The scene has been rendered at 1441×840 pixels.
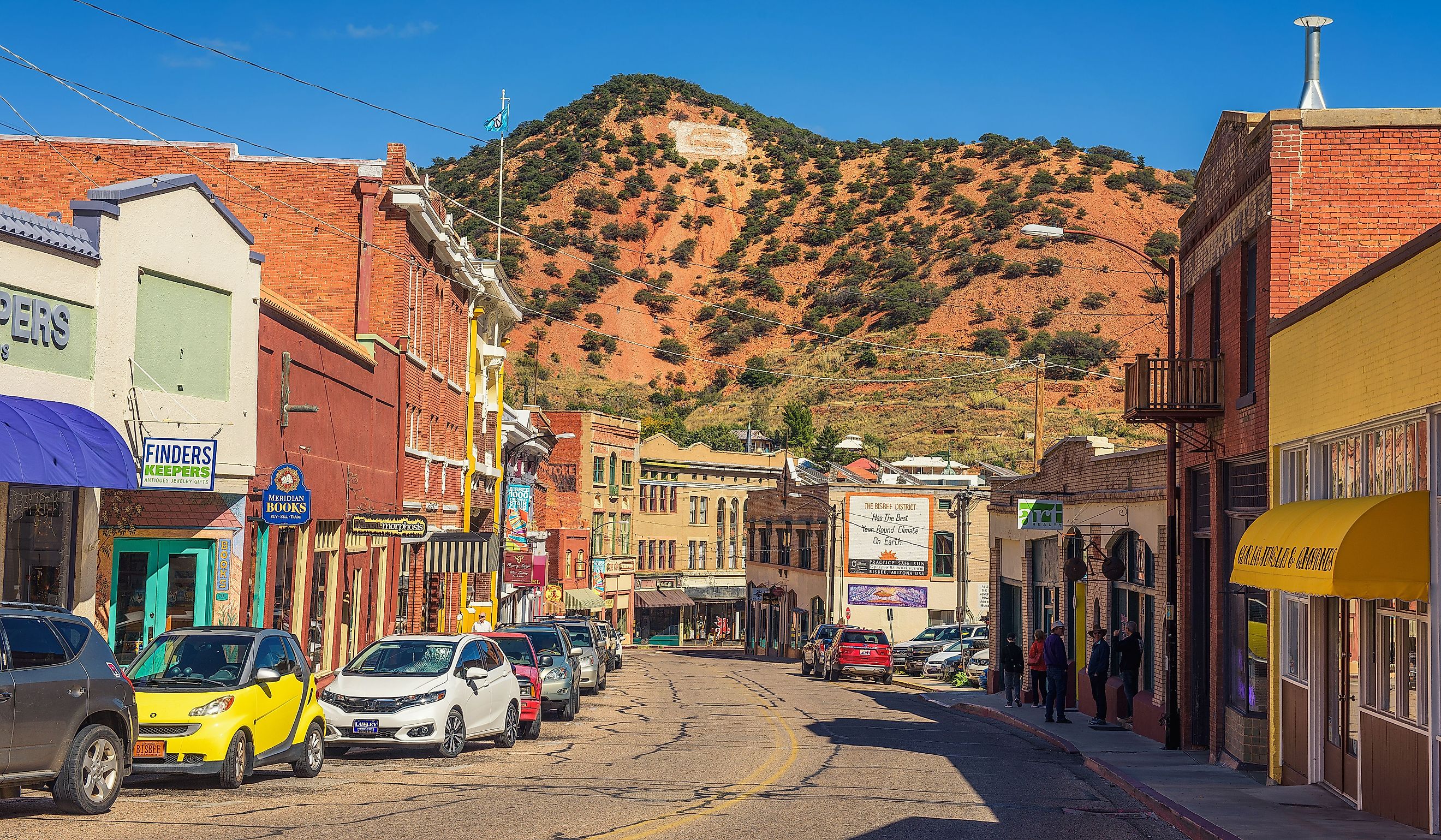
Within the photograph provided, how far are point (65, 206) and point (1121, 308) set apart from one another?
97.6 m

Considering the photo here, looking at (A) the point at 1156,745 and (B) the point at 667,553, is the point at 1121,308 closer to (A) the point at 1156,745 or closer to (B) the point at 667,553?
(B) the point at 667,553

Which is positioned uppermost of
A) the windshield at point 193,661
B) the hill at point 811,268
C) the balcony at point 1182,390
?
the hill at point 811,268

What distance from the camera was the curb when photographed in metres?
13.6

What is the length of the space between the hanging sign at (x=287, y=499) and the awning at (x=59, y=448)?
2559mm

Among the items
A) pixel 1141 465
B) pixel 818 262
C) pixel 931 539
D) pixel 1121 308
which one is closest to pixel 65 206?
pixel 1141 465

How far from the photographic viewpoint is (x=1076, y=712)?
30656mm

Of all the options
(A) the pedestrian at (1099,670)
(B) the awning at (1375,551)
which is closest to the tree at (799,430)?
(A) the pedestrian at (1099,670)

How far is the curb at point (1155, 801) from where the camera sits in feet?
44.6

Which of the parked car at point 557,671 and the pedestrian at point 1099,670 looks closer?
the parked car at point 557,671

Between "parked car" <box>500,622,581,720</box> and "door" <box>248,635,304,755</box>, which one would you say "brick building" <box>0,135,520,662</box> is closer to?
"parked car" <box>500,622,581,720</box>

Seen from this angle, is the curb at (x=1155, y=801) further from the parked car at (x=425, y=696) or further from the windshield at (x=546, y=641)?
the windshield at (x=546, y=641)

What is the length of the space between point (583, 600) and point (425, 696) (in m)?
55.5

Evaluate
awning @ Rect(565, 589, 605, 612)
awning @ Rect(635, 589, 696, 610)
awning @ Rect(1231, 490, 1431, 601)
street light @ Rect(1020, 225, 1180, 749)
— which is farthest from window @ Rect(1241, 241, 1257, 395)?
awning @ Rect(635, 589, 696, 610)

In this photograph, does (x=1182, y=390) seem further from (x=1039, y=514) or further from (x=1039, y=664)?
(x=1039, y=664)
